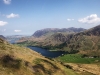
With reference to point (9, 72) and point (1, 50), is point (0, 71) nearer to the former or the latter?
point (9, 72)

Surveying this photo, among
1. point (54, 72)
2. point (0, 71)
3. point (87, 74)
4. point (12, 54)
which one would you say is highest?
point (12, 54)

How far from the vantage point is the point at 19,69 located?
4525 inches

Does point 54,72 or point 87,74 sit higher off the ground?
point 54,72

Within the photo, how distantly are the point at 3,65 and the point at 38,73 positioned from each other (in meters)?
27.4

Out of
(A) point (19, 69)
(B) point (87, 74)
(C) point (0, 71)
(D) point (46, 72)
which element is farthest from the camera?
(B) point (87, 74)

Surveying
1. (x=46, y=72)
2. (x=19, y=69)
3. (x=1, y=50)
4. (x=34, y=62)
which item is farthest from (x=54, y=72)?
(x=1, y=50)

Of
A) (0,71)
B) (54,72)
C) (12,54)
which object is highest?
(12,54)

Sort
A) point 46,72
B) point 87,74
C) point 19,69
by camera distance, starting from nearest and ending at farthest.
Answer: point 19,69, point 46,72, point 87,74

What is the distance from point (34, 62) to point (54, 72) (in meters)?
19.1

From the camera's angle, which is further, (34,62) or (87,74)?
(87,74)

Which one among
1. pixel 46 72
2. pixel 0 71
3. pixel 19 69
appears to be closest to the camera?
pixel 0 71

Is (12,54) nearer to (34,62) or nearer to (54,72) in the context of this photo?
(34,62)

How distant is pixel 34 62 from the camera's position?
5167 inches

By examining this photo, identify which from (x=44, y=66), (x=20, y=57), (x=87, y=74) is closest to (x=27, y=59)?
(x=20, y=57)
